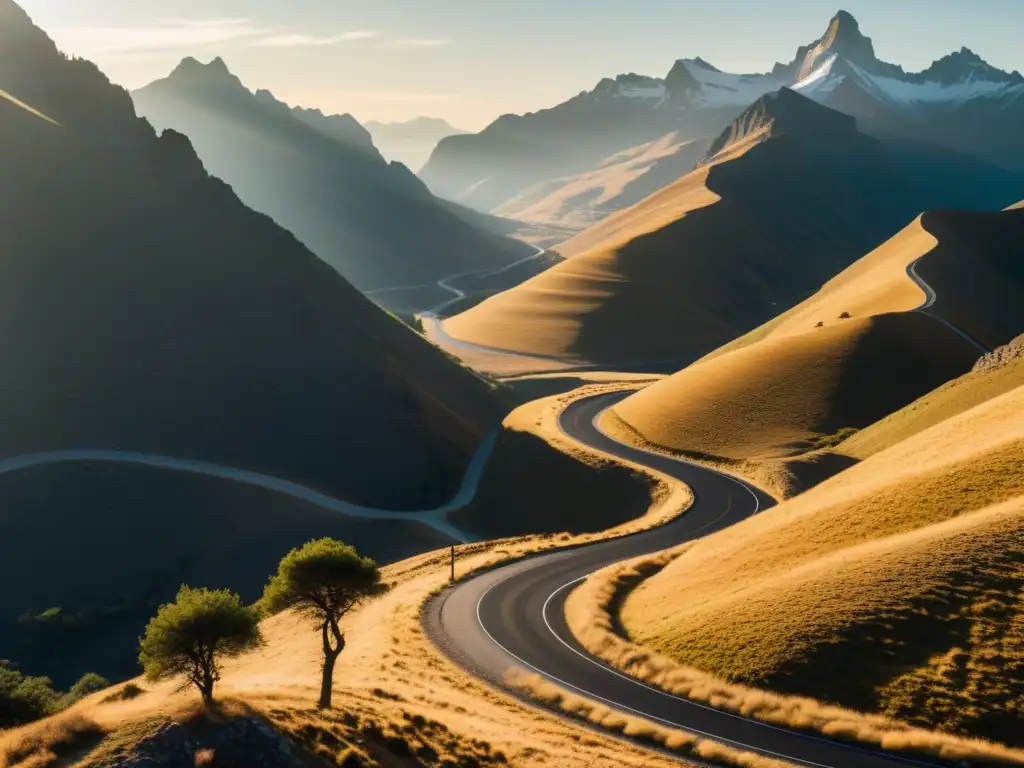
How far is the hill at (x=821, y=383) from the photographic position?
78.2 meters

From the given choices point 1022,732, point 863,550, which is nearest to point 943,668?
point 1022,732

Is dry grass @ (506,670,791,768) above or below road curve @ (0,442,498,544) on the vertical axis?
below

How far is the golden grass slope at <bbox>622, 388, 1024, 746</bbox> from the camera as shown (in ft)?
95.5

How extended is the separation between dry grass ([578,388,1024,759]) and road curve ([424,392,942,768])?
120 cm

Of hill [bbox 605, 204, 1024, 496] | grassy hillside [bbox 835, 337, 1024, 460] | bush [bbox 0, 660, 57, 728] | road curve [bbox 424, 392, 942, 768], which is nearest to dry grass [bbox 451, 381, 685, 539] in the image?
road curve [bbox 424, 392, 942, 768]

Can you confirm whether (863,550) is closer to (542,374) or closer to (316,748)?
(316,748)

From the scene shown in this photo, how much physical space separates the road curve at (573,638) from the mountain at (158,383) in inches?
1056

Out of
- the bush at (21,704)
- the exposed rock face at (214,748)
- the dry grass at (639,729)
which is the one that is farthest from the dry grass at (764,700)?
the bush at (21,704)

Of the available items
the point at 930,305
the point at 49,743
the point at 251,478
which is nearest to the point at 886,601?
the point at 49,743

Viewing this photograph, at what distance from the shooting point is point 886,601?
32781 mm

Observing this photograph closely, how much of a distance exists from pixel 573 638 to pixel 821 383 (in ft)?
189

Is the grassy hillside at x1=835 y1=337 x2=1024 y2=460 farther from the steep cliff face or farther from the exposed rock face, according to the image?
the exposed rock face

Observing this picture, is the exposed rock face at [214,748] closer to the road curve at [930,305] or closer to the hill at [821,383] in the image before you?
the hill at [821,383]

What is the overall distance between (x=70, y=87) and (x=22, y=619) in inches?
3304
